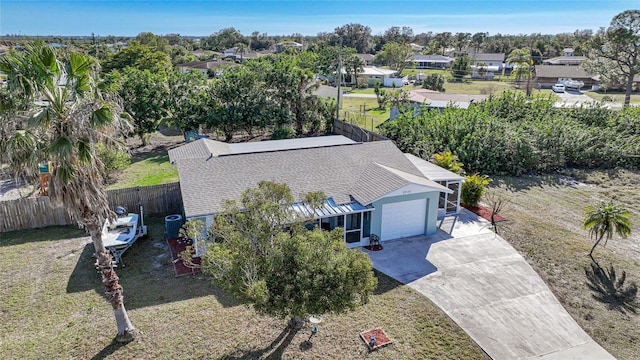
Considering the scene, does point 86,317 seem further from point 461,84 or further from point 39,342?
point 461,84

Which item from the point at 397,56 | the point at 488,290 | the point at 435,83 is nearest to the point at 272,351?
the point at 488,290

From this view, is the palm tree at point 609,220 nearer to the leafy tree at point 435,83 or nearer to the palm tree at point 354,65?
the leafy tree at point 435,83

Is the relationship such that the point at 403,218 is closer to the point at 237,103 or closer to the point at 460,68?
the point at 237,103

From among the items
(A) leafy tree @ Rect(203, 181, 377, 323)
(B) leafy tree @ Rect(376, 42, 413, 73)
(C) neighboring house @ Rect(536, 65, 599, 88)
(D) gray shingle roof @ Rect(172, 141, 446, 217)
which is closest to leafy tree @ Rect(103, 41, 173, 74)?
(D) gray shingle roof @ Rect(172, 141, 446, 217)

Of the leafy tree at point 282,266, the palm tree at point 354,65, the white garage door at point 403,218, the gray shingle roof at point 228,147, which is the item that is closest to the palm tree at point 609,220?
the white garage door at point 403,218

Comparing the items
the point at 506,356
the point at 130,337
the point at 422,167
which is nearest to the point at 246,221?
the point at 130,337

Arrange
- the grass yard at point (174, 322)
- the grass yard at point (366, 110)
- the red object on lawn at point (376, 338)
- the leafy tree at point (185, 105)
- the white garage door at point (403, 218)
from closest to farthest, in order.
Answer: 1. the grass yard at point (174, 322)
2. the red object on lawn at point (376, 338)
3. the white garage door at point (403, 218)
4. the leafy tree at point (185, 105)
5. the grass yard at point (366, 110)
